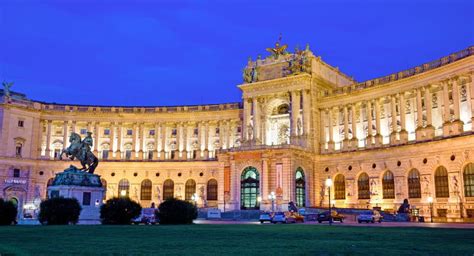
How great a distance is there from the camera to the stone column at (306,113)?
7412cm

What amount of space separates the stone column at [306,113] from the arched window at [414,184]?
1733 centimetres

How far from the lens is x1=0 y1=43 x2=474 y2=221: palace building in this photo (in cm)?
5878

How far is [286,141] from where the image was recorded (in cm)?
7875

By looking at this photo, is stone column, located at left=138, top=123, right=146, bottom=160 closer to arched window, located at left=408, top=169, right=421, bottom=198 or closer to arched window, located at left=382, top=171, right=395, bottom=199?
arched window, located at left=382, top=171, right=395, bottom=199

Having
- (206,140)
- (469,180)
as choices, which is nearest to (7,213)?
(469,180)

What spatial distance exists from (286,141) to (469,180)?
3071 cm

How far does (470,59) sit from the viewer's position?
5603 centimetres

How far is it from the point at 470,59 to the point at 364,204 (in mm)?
23482

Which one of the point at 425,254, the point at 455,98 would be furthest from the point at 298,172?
the point at 425,254

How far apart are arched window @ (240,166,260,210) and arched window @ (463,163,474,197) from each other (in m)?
28.2

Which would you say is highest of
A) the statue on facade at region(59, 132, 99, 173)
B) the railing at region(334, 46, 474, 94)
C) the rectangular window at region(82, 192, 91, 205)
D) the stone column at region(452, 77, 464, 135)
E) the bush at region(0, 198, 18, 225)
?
the railing at region(334, 46, 474, 94)

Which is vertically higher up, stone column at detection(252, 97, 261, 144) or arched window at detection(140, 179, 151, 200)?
stone column at detection(252, 97, 261, 144)

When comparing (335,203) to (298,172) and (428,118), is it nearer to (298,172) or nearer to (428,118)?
(298,172)

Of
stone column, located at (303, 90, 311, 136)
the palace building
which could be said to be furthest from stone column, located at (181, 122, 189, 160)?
stone column, located at (303, 90, 311, 136)
